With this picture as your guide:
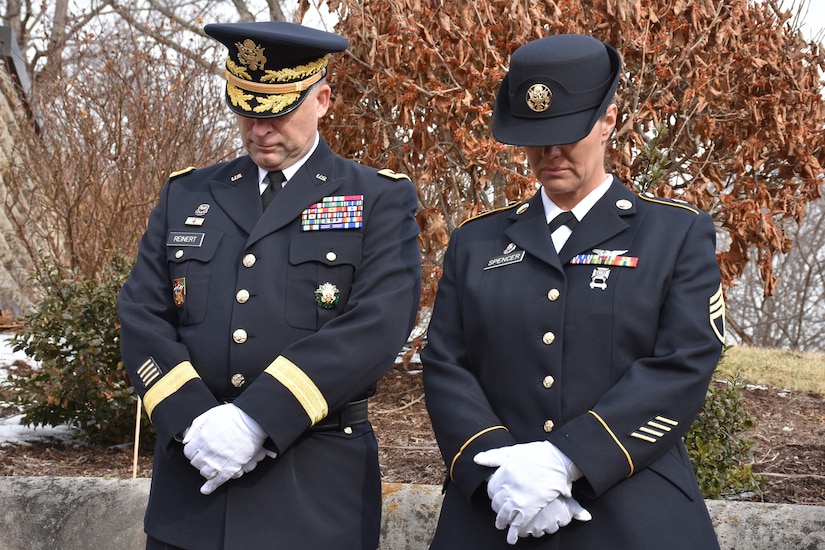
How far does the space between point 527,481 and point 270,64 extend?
1350mm

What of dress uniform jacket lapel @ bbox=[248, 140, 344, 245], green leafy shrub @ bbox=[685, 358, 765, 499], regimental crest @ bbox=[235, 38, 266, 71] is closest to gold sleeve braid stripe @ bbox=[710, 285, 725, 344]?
dress uniform jacket lapel @ bbox=[248, 140, 344, 245]

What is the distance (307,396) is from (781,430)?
396 centimetres

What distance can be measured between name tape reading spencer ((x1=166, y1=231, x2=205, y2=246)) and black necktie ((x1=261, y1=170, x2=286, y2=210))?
199 millimetres

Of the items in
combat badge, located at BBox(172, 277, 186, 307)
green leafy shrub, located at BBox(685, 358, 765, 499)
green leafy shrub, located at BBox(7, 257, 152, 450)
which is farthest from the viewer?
green leafy shrub, located at BBox(7, 257, 152, 450)

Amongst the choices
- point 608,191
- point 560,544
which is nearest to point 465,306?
point 608,191

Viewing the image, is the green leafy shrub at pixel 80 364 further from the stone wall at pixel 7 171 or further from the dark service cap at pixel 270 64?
the stone wall at pixel 7 171

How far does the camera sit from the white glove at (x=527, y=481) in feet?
6.42

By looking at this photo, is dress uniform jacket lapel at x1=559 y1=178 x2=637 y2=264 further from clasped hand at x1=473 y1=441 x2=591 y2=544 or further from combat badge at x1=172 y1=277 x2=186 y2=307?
combat badge at x1=172 y1=277 x2=186 y2=307

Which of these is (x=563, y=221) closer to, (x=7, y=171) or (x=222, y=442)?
(x=222, y=442)

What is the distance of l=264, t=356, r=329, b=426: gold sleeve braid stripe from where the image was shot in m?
2.34

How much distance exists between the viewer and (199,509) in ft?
7.98

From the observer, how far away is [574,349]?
7.07 feet

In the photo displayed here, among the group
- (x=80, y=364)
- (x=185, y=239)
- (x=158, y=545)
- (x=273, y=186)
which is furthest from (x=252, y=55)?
(x=80, y=364)

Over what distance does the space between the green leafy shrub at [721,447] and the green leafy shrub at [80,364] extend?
2.64 meters
